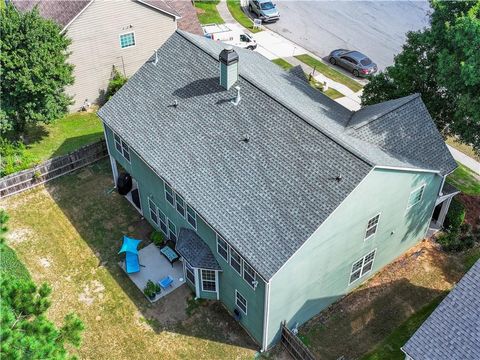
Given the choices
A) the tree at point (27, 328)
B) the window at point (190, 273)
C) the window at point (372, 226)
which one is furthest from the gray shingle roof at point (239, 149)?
the tree at point (27, 328)

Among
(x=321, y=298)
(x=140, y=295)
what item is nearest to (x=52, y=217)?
(x=140, y=295)

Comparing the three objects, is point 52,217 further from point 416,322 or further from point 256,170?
point 416,322

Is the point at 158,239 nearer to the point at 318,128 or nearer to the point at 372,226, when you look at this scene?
the point at 318,128

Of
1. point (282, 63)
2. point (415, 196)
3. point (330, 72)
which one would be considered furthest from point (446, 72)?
point (282, 63)

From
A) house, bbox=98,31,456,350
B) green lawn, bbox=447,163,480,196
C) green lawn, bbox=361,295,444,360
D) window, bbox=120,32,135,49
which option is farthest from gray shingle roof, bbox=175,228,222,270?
window, bbox=120,32,135,49

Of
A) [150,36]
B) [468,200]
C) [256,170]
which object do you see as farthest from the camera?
[150,36]
